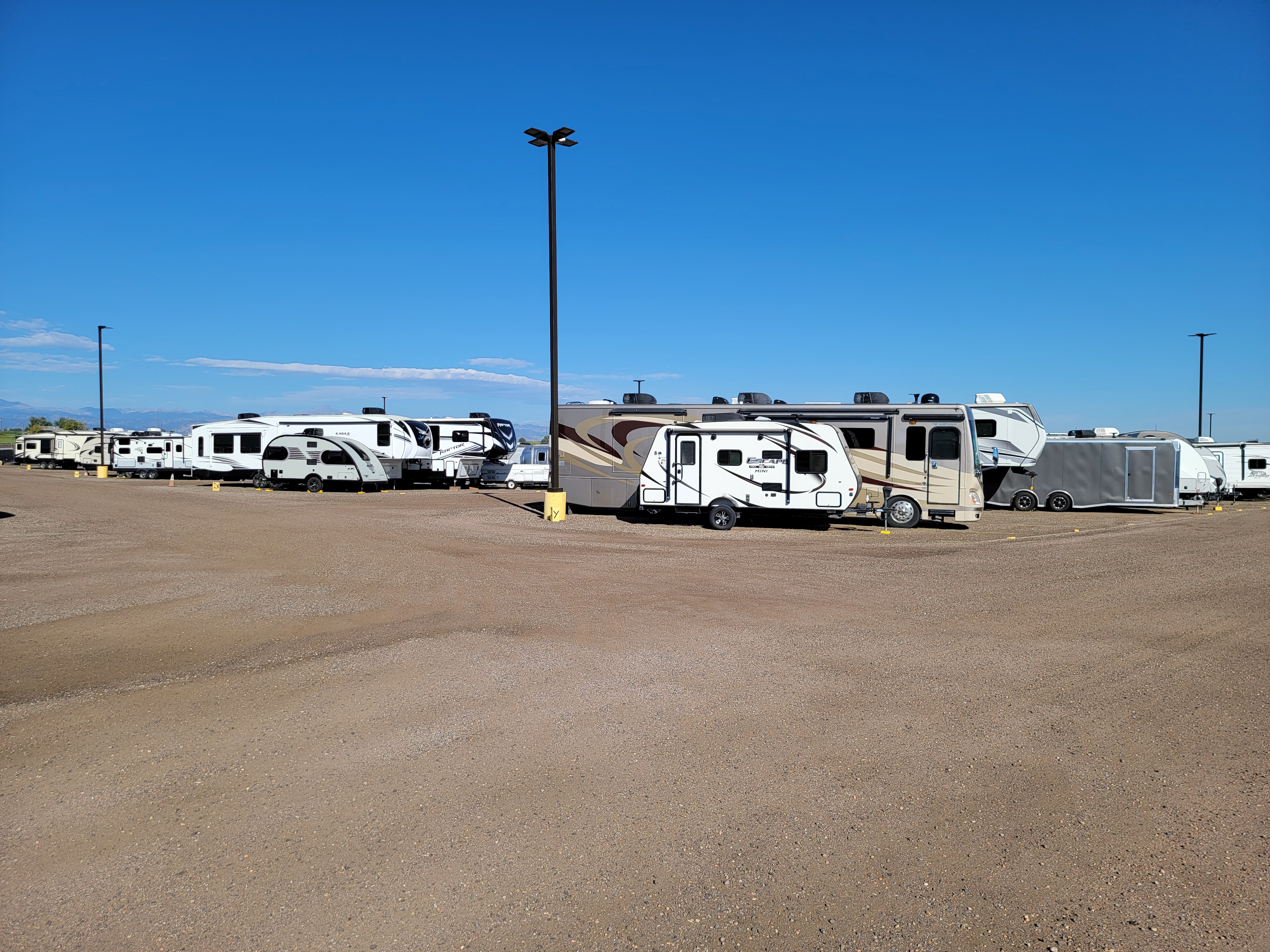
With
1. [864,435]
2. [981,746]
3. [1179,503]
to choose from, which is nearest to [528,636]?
[981,746]

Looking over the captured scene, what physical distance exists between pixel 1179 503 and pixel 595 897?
28451 mm

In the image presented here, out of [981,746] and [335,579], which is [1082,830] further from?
[335,579]

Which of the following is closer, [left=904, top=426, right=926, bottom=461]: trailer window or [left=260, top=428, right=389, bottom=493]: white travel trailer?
[left=904, top=426, right=926, bottom=461]: trailer window

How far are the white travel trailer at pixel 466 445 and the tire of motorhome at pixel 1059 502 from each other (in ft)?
67.0

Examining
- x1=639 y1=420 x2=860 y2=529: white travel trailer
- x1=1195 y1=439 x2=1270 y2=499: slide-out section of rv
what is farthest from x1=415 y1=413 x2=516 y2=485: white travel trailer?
x1=1195 y1=439 x2=1270 y2=499: slide-out section of rv

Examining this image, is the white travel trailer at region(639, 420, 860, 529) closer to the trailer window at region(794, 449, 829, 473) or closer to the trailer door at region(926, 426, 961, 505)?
the trailer window at region(794, 449, 829, 473)

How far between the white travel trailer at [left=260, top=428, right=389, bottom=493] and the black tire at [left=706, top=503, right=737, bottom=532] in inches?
665

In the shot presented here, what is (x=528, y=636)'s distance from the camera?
771cm

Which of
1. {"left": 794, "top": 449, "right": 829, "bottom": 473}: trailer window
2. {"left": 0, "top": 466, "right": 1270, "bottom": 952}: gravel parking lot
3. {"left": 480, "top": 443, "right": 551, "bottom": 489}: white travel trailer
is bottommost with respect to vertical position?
{"left": 0, "top": 466, "right": 1270, "bottom": 952}: gravel parking lot

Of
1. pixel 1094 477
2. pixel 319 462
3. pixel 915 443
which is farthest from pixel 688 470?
pixel 319 462

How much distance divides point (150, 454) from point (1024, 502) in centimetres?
4076

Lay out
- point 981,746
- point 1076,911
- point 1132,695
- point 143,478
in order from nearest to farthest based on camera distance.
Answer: point 1076,911, point 981,746, point 1132,695, point 143,478

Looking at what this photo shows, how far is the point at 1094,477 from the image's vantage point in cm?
2527

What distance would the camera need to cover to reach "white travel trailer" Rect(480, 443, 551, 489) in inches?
1321
